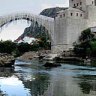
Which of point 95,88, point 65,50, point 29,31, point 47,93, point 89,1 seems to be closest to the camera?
point 47,93

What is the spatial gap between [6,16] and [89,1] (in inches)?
837

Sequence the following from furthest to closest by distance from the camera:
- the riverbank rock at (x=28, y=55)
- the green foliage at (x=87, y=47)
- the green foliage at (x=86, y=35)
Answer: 1. the riverbank rock at (x=28, y=55)
2. the green foliage at (x=86, y=35)
3. the green foliage at (x=87, y=47)

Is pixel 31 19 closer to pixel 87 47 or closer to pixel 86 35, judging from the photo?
pixel 86 35

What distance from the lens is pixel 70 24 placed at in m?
98.7

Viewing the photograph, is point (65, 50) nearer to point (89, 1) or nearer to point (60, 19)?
point (60, 19)

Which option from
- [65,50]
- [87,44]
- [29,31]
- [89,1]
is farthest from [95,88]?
[29,31]

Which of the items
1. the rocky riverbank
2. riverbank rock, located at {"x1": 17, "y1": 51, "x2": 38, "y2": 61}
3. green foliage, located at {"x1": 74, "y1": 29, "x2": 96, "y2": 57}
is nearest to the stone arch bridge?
the rocky riverbank

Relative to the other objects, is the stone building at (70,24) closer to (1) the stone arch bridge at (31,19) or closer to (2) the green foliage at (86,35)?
(2) the green foliage at (86,35)

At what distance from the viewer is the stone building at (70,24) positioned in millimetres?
98375

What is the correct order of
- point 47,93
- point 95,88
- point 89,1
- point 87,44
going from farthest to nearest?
point 89,1, point 87,44, point 95,88, point 47,93

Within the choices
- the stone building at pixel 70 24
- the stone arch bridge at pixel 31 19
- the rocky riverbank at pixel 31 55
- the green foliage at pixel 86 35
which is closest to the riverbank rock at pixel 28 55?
the rocky riverbank at pixel 31 55

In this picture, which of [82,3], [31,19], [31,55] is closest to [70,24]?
[82,3]

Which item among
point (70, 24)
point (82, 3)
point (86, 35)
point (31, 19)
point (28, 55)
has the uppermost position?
point (82, 3)

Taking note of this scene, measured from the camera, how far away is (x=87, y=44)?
85375mm
